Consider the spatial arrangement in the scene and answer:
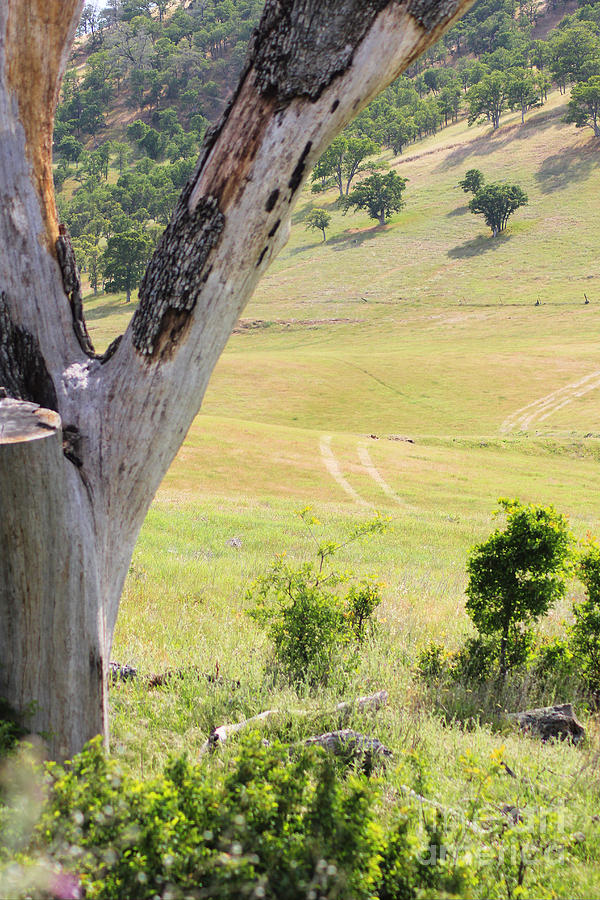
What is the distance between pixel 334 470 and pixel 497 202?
76.9 meters

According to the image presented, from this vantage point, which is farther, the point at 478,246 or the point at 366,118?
the point at 366,118

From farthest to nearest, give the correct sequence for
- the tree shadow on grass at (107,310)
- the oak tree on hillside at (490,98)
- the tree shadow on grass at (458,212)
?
1. the oak tree on hillside at (490,98)
2. the tree shadow on grass at (458,212)
3. the tree shadow on grass at (107,310)

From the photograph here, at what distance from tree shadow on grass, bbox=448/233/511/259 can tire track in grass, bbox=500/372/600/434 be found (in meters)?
45.6

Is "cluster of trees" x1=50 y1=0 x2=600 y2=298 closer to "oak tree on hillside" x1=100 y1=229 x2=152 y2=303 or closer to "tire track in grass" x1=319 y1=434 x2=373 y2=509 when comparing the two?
"oak tree on hillside" x1=100 y1=229 x2=152 y2=303

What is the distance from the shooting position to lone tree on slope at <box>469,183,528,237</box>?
9356 centimetres

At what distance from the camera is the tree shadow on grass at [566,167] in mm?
A: 102625

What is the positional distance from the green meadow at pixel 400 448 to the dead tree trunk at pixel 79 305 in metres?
1.03

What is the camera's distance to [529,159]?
4377 inches

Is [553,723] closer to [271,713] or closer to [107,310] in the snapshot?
[271,713]

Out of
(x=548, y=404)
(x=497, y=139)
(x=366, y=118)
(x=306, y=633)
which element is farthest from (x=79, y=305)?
(x=366, y=118)

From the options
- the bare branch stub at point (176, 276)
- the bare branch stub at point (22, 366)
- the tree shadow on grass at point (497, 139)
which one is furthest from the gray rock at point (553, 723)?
the tree shadow on grass at point (497, 139)

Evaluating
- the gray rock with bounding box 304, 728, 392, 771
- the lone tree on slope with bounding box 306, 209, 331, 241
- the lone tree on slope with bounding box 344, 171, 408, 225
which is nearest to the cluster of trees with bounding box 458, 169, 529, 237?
the lone tree on slope with bounding box 344, 171, 408, 225

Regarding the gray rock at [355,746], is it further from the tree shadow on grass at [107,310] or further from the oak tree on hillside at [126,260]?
the oak tree on hillside at [126,260]

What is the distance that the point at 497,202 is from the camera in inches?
3676
